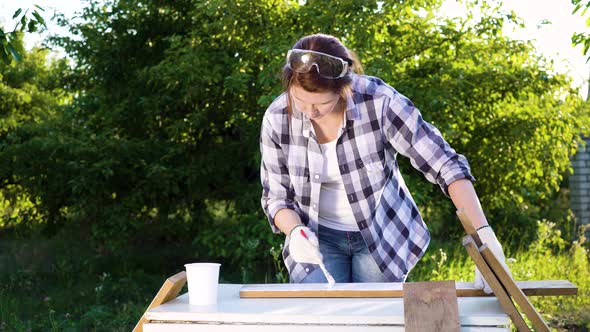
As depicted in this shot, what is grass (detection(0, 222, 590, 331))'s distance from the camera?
4.27 m

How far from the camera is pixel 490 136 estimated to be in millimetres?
5695

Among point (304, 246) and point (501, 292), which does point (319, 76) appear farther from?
point (501, 292)

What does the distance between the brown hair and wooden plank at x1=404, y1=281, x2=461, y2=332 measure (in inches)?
27.1

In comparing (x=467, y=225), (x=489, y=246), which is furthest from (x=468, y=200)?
(x=467, y=225)

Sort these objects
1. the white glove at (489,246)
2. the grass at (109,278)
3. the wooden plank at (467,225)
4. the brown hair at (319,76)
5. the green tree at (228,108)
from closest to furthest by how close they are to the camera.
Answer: the wooden plank at (467,225) < the white glove at (489,246) < the brown hair at (319,76) < the grass at (109,278) < the green tree at (228,108)

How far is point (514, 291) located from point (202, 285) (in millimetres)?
802

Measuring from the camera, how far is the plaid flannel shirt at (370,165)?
2271mm

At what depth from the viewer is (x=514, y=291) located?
1768mm

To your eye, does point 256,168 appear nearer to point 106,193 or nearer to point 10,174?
point 106,193

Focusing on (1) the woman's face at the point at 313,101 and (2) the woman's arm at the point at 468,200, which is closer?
(2) the woman's arm at the point at 468,200

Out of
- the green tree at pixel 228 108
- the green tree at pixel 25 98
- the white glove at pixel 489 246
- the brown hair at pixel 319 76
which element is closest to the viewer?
the white glove at pixel 489 246

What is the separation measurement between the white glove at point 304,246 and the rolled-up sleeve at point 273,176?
7.3 inches

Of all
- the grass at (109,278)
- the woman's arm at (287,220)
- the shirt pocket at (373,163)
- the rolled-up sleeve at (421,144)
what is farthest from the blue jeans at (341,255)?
the grass at (109,278)

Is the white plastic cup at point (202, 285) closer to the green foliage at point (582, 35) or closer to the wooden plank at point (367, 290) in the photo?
the wooden plank at point (367, 290)
